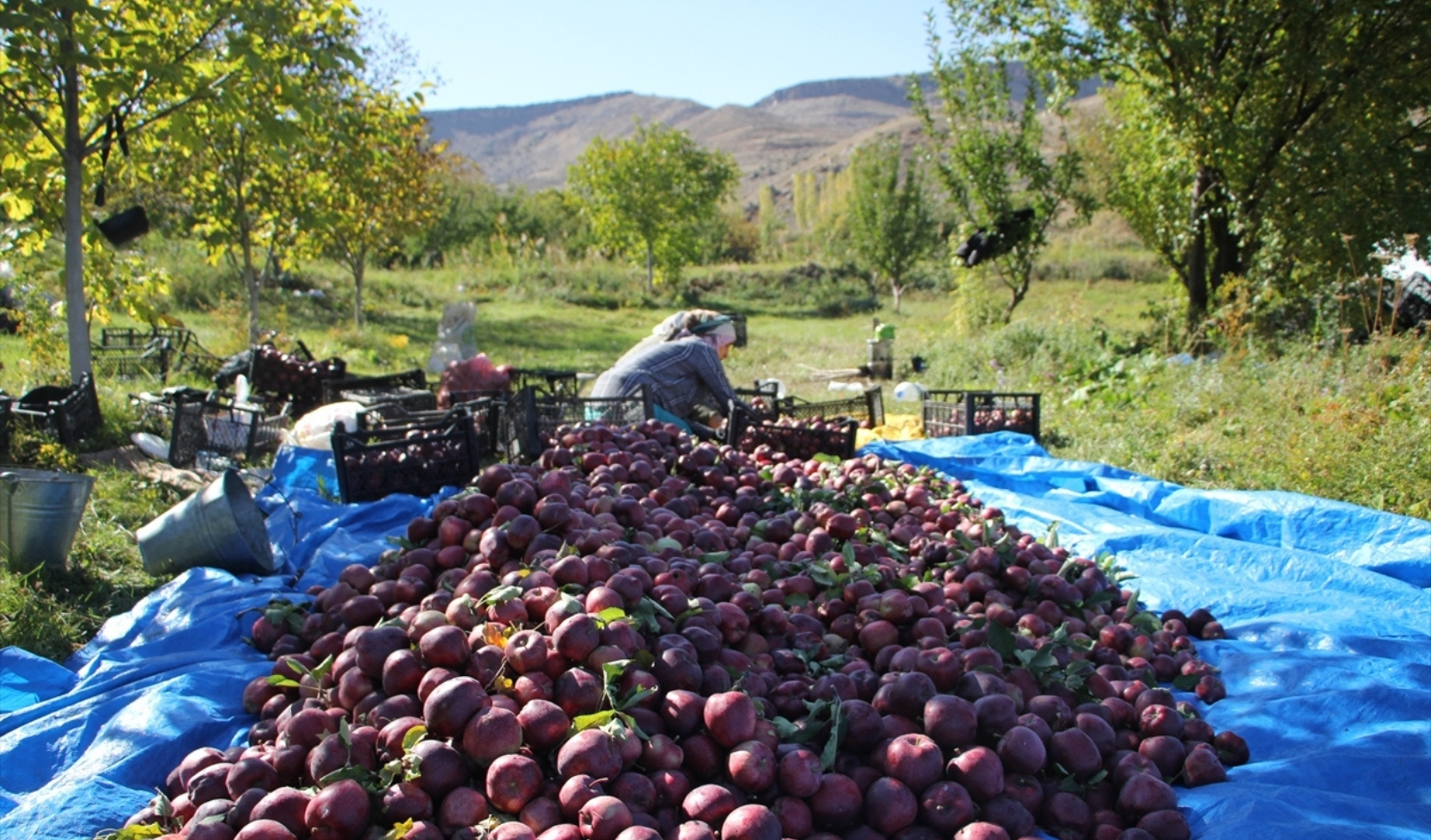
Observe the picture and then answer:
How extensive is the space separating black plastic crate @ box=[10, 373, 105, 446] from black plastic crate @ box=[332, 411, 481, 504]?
270 centimetres

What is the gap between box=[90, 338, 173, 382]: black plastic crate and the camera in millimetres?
9945

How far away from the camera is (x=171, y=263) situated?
1958 centimetres

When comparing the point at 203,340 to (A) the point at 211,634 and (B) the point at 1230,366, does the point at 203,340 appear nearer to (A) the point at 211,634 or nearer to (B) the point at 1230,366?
(A) the point at 211,634

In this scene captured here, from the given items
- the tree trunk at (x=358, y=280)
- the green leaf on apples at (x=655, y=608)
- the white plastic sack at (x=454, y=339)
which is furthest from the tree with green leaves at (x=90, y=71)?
the tree trunk at (x=358, y=280)

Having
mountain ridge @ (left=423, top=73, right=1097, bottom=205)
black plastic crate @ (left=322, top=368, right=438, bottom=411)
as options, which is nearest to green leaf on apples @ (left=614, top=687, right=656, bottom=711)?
black plastic crate @ (left=322, top=368, right=438, bottom=411)

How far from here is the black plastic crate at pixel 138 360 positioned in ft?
32.6

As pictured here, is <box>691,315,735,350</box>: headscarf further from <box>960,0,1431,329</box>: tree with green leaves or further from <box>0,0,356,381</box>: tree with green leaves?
<box>960,0,1431,329</box>: tree with green leaves

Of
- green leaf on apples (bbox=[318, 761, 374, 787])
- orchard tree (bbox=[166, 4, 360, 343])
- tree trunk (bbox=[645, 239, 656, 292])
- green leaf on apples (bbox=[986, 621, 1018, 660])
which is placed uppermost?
orchard tree (bbox=[166, 4, 360, 343])

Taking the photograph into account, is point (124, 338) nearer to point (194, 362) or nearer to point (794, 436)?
point (194, 362)

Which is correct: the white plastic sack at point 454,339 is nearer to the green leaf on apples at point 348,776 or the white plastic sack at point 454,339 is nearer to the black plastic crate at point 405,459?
the black plastic crate at point 405,459

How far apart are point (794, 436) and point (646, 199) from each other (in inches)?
1054

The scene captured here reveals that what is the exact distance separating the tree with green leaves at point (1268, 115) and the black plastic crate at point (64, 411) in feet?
37.7

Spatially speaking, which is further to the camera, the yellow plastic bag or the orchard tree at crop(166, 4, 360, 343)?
the orchard tree at crop(166, 4, 360, 343)

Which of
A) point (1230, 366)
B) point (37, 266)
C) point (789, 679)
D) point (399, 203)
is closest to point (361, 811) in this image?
point (789, 679)
